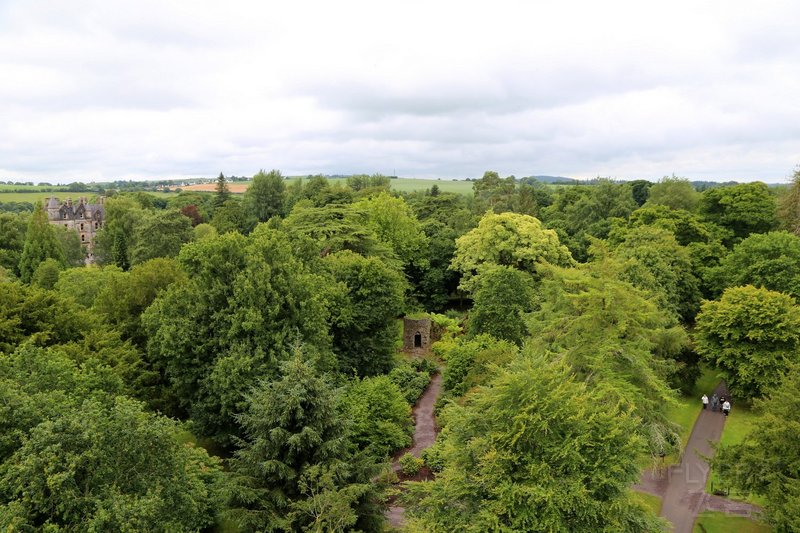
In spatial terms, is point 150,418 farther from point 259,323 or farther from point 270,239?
point 270,239

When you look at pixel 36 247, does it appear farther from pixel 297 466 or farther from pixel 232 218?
pixel 297 466

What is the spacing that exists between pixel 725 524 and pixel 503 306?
44.6 feet

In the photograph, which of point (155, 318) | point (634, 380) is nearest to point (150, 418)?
point (155, 318)

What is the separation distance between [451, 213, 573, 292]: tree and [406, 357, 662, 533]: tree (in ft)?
73.0

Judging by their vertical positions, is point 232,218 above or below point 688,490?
above

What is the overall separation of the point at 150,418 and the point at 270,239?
9.62 metres

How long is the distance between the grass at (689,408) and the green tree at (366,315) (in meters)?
14.0

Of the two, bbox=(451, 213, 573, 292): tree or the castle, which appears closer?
bbox=(451, 213, 573, 292): tree

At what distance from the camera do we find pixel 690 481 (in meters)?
19.5

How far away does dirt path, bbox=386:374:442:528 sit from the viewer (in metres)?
17.8

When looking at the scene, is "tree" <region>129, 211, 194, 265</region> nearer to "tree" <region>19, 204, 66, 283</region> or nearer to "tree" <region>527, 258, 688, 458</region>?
"tree" <region>19, 204, 66, 283</region>

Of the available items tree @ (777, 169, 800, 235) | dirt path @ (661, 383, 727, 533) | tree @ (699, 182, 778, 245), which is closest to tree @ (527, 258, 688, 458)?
dirt path @ (661, 383, 727, 533)

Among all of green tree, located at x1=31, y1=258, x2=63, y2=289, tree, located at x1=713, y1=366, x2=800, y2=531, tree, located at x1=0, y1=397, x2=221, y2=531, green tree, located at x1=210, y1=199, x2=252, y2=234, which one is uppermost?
green tree, located at x1=210, y1=199, x2=252, y2=234

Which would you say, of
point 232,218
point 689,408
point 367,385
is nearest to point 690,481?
point 689,408
